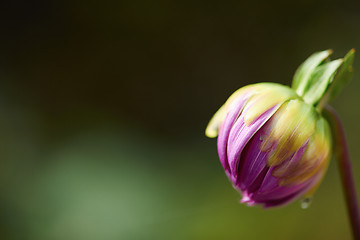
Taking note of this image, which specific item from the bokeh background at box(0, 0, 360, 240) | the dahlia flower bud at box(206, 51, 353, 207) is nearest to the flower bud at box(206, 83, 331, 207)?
the dahlia flower bud at box(206, 51, 353, 207)

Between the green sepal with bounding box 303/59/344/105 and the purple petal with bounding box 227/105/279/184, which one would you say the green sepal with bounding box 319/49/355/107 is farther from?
the purple petal with bounding box 227/105/279/184

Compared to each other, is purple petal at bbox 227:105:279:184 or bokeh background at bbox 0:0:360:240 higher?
bokeh background at bbox 0:0:360:240

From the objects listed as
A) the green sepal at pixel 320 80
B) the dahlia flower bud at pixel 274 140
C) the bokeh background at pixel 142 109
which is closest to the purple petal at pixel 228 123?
the dahlia flower bud at pixel 274 140

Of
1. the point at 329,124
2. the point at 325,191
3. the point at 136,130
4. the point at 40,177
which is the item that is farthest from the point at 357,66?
the point at 329,124

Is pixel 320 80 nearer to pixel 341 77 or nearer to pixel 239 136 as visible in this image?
pixel 341 77

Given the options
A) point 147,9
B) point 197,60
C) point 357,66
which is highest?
point 147,9

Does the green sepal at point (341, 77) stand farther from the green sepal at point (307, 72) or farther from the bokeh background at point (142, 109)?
the bokeh background at point (142, 109)

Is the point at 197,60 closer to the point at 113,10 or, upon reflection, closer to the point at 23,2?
the point at 113,10
